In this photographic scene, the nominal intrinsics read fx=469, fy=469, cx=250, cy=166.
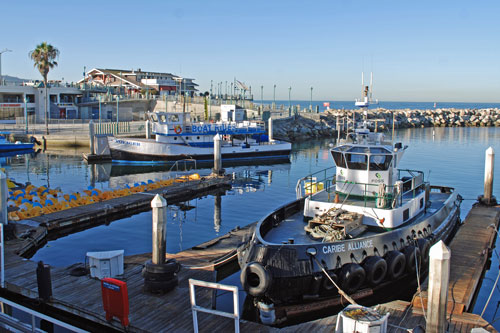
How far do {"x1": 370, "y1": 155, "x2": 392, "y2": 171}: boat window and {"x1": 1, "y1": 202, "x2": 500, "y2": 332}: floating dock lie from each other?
3348 millimetres

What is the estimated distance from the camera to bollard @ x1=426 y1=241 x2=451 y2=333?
8.12 meters

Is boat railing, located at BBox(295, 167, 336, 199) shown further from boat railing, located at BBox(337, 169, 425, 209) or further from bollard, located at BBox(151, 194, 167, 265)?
bollard, located at BBox(151, 194, 167, 265)

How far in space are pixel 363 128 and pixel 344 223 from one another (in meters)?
4.16

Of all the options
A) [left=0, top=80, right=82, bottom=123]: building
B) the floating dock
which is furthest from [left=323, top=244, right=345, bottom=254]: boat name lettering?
[left=0, top=80, right=82, bottom=123]: building

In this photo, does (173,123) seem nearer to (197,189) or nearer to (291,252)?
(197,189)

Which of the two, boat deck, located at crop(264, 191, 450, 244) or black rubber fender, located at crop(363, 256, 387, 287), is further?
boat deck, located at crop(264, 191, 450, 244)

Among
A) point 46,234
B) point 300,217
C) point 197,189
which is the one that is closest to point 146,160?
point 197,189

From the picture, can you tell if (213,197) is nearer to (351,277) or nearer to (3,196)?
(3,196)

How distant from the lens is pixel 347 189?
15.7 meters

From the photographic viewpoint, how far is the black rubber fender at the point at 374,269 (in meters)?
12.2

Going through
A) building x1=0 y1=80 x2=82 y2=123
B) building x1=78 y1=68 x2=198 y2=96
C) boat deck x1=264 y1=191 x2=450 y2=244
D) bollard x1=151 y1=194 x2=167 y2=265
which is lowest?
boat deck x1=264 y1=191 x2=450 y2=244

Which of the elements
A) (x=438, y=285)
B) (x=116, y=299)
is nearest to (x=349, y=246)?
(x=438, y=285)

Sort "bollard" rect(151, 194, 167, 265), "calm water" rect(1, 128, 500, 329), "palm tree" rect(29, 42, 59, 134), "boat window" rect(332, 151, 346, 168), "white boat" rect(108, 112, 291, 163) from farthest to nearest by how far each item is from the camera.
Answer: "palm tree" rect(29, 42, 59, 134), "white boat" rect(108, 112, 291, 163), "calm water" rect(1, 128, 500, 329), "boat window" rect(332, 151, 346, 168), "bollard" rect(151, 194, 167, 265)

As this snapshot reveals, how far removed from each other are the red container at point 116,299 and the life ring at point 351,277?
5.34 m
